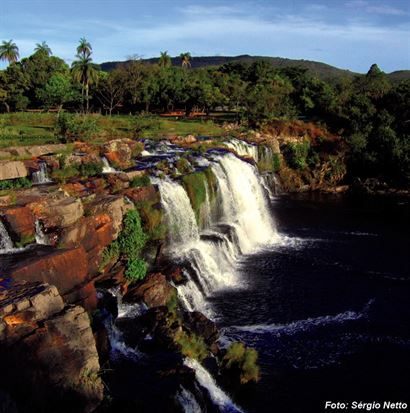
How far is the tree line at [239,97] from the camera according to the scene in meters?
47.4

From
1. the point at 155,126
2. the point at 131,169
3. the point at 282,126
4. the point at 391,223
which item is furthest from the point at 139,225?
the point at 282,126

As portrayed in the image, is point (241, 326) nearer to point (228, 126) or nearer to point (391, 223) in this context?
point (391, 223)

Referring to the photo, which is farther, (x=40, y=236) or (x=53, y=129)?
(x=53, y=129)

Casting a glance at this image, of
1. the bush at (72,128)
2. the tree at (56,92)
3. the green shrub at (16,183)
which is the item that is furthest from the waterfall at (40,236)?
the tree at (56,92)

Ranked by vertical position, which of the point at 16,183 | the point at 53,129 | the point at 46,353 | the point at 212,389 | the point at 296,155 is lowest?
the point at 212,389

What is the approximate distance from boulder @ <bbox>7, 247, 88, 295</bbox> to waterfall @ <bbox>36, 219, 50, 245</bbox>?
2.19m

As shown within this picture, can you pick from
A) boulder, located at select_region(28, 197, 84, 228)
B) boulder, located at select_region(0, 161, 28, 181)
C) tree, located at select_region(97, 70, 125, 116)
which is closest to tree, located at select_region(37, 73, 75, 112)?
tree, located at select_region(97, 70, 125, 116)

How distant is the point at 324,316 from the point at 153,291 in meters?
7.88

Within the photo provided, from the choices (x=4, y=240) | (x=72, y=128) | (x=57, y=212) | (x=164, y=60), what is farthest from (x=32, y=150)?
(x=164, y=60)

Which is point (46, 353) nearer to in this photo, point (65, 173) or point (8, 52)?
point (65, 173)

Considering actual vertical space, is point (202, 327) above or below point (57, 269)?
below

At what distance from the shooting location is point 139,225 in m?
21.8

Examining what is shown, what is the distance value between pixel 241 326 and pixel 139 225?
6714 mm

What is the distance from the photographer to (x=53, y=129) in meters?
38.4
